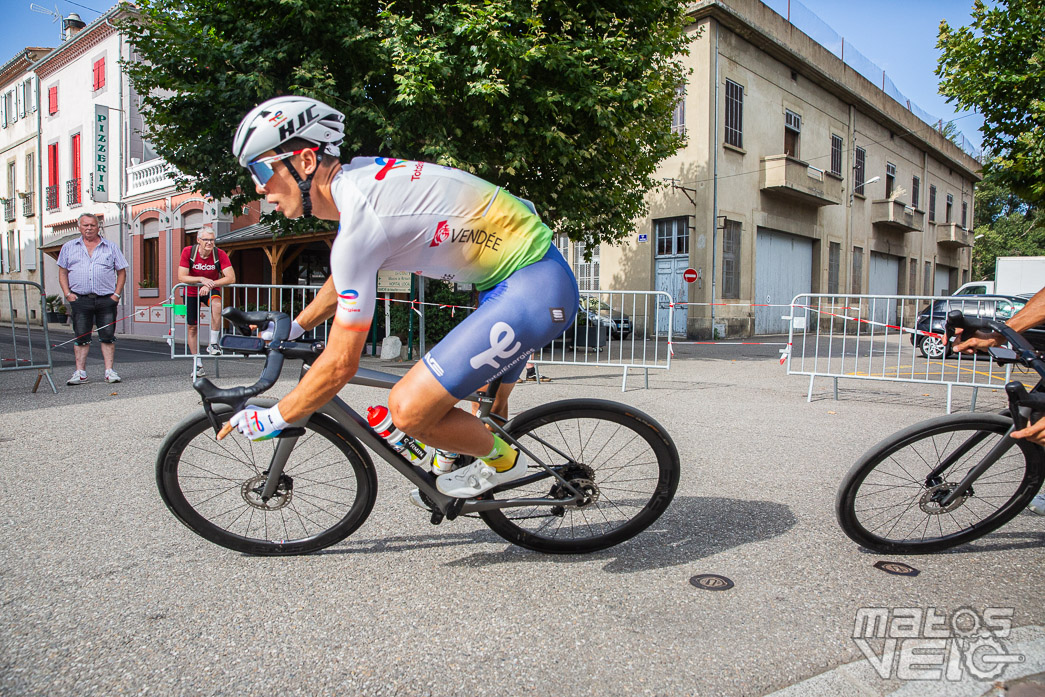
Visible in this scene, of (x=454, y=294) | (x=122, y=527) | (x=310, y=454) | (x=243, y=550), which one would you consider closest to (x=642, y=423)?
(x=310, y=454)

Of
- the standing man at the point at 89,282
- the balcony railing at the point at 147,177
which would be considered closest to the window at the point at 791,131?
the balcony railing at the point at 147,177

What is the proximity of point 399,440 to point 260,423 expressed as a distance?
0.52m

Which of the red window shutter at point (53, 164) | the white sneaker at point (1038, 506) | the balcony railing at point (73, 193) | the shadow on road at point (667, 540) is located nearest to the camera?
the shadow on road at point (667, 540)

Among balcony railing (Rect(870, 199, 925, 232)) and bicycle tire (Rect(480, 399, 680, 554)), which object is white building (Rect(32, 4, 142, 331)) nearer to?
bicycle tire (Rect(480, 399, 680, 554))

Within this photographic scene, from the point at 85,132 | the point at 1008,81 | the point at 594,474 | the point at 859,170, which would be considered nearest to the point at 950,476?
the point at 594,474

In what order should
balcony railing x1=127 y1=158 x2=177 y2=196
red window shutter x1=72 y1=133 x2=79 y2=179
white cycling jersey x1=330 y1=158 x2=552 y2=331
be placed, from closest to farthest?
white cycling jersey x1=330 y1=158 x2=552 y2=331
balcony railing x1=127 y1=158 x2=177 y2=196
red window shutter x1=72 y1=133 x2=79 y2=179

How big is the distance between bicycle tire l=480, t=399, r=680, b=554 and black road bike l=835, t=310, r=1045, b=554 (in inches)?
31.7

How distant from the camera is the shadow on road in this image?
290 cm

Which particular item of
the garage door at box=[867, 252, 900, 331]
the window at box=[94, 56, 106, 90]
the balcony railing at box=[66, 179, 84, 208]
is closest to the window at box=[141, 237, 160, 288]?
the balcony railing at box=[66, 179, 84, 208]

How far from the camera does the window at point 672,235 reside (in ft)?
72.6

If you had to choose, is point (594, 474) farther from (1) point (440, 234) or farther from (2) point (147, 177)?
(2) point (147, 177)

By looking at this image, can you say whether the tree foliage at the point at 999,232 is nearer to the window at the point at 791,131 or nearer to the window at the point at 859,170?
the window at the point at 859,170

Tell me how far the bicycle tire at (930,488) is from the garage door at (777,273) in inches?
835

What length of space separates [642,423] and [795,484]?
1.79m
